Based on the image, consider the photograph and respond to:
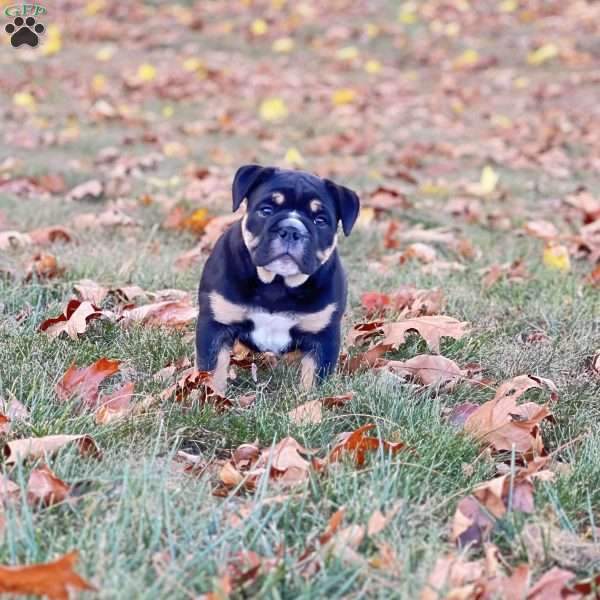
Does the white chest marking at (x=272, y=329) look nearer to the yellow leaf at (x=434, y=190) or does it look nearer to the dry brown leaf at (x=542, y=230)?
the dry brown leaf at (x=542, y=230)

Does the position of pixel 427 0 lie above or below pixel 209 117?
above

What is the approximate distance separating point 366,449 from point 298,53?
36.0 ft

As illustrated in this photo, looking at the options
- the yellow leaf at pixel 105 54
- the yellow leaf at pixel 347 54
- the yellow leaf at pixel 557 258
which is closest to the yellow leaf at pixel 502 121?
the yellow leaf at pixel 347 54

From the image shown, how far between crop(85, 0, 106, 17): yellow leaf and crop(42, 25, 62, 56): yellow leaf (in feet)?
5.02

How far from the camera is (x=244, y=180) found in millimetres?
3541

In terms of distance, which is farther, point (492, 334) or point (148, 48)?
point (148, 48)

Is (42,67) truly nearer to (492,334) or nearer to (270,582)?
(492,334)

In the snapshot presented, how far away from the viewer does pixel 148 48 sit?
12.8 meters

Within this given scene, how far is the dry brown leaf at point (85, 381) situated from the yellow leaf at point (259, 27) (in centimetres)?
1119

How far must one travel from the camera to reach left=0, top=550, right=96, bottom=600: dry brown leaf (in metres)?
1.87

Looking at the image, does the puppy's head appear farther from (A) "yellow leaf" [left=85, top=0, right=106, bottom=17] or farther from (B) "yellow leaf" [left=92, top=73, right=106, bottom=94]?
(A) "yellow leaf" [left=85, top=0, right=106, bottom=17]

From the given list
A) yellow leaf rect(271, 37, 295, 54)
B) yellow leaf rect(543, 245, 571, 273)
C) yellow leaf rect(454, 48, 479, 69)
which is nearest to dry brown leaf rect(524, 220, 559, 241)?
yellow leaf rect(543, 245, 571, 273)

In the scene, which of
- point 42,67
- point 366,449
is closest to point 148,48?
point 42,67

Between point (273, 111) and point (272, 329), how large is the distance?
6862mm
